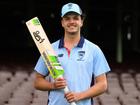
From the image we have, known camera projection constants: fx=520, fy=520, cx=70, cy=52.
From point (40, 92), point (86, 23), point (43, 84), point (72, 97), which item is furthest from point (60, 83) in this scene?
point (86, 23)

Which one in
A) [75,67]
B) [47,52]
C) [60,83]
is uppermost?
[47,52]

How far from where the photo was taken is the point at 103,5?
2205cm

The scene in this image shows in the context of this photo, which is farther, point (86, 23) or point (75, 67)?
point (86, 23)

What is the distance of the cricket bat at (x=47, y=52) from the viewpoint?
3.75 metres

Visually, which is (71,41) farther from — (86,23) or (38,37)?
(86,23)

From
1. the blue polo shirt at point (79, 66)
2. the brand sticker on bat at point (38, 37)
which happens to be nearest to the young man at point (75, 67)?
the blue polo shirt at point (79, 66)

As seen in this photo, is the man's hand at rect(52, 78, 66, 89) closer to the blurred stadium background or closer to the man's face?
the man's face

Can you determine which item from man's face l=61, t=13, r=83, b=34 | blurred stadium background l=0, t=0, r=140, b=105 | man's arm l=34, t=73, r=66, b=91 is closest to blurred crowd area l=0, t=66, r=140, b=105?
man's arm l=34, t=73, r=66, b=91

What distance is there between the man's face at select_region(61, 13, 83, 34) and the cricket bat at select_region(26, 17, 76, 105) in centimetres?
18

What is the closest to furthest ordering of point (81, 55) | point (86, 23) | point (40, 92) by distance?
point (81, 55) → point (40, 92) → point (86, 23)

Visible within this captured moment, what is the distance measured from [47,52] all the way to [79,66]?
0.84 feet

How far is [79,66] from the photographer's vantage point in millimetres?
3822

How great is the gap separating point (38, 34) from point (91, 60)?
44 cm

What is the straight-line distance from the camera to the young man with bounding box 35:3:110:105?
3811 millimetres
